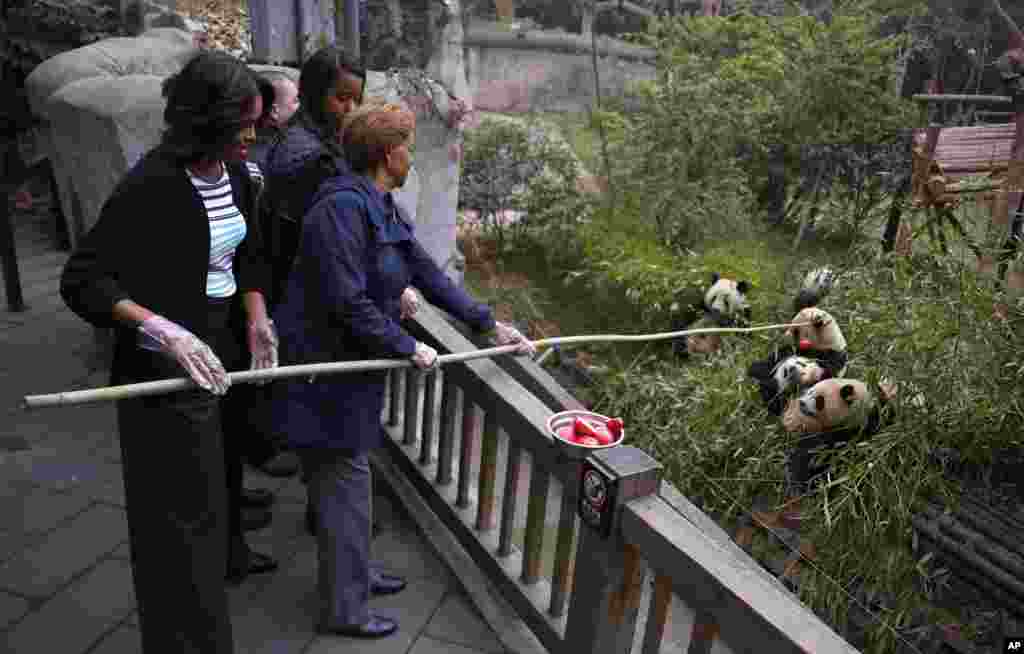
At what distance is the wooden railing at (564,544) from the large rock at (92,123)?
1.67 meters

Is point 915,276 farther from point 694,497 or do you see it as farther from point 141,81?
point 141,81

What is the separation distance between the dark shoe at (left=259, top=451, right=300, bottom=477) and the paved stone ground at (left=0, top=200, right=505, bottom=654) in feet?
0.11

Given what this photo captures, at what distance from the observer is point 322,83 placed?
2.75m

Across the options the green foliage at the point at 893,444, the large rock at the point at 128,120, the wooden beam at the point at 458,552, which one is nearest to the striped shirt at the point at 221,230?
the wooden beam at the point at 458,552

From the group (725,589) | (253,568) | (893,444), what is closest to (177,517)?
(253,568)

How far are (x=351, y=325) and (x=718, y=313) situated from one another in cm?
396

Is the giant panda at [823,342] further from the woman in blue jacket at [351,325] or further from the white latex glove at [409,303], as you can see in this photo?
the white latex glove at [409,303]

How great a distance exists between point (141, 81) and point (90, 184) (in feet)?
1.81

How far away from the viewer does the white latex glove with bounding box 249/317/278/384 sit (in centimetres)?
244

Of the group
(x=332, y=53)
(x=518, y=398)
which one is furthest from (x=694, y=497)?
(x=332, y=53)

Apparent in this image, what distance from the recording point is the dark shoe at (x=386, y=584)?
108 inches

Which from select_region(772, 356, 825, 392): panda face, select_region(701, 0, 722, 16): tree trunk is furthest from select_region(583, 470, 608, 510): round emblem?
select_region(701, 0, 722, 16): tree trunk

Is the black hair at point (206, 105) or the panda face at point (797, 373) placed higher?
the black hair at point (206, 105)

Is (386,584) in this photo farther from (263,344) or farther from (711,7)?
(711,7)
